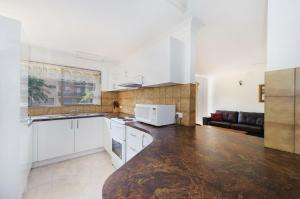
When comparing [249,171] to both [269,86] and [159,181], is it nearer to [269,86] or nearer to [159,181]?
[159,181]

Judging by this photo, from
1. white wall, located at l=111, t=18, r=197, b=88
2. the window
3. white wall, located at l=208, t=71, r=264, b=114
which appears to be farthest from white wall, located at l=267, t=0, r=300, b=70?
white wall, located at l=208, t=71, r=264, b=114

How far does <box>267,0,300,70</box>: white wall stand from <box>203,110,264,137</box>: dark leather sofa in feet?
11.9

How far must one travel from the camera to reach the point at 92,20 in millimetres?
1880

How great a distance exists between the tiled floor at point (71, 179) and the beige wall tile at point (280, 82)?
84.1 inches

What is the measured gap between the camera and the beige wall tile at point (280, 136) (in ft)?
3.07

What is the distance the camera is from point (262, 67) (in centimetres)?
436

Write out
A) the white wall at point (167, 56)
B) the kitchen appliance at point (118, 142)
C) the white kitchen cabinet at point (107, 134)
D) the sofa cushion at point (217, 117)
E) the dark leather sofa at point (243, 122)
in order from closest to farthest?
the white wall at point (167, 56) < the kitchen appliance at point (118, 142) < the white kitchen cabinet at point (107, 134) < the dark leather sofa at point (243, 122) < the sofa cushion at point (217, 117)

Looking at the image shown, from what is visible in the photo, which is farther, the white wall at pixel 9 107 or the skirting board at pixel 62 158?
the skirting board at pixel 62 158

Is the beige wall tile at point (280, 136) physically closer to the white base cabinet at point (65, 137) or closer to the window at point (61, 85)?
the white base cabinet at point (65, 137)

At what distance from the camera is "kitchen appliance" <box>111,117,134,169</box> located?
2.11 metres

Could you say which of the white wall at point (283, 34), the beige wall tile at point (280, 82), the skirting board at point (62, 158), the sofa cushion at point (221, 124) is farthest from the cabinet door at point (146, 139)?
the sofa cushion at point (221, 124)

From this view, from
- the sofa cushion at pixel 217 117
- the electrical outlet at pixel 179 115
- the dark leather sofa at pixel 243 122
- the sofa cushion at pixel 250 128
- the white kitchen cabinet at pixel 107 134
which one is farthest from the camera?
the sofa cushion at pixel 217 117

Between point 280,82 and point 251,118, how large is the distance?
4248 mm

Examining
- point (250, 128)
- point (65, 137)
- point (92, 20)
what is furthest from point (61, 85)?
point (250, 128)
